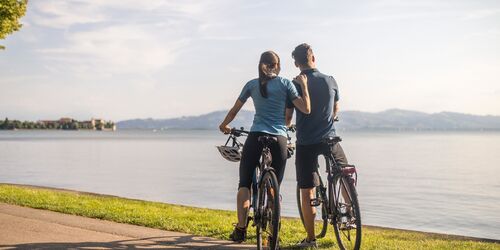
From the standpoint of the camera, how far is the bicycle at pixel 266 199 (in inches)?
268

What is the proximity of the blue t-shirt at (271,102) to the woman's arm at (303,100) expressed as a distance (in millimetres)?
101

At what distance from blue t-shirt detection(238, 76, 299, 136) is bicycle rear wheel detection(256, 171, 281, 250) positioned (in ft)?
1.91

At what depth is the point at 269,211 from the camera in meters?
7.02

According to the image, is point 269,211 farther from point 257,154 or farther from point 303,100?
point 303,100

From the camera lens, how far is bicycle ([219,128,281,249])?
6.81 m

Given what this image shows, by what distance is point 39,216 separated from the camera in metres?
10.3

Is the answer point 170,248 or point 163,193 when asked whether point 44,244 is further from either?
point 163,193

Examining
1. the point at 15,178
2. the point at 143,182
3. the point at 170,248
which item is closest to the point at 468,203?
the point at 143,182

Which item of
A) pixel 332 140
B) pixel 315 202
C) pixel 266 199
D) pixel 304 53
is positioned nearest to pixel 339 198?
pixel 315 202

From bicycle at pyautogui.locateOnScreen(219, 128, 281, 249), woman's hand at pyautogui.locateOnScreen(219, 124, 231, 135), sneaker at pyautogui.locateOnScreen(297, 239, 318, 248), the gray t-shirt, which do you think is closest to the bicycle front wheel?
sneaker at pyautogui.locateOnScreen(297, 239, 318, 248)

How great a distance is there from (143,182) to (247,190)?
25.1 m

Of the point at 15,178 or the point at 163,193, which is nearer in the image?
the point at 163,193

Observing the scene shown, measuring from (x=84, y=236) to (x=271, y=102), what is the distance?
11.9ft

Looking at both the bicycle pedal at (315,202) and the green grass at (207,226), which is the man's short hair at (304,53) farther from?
the green grass at (207,226)
